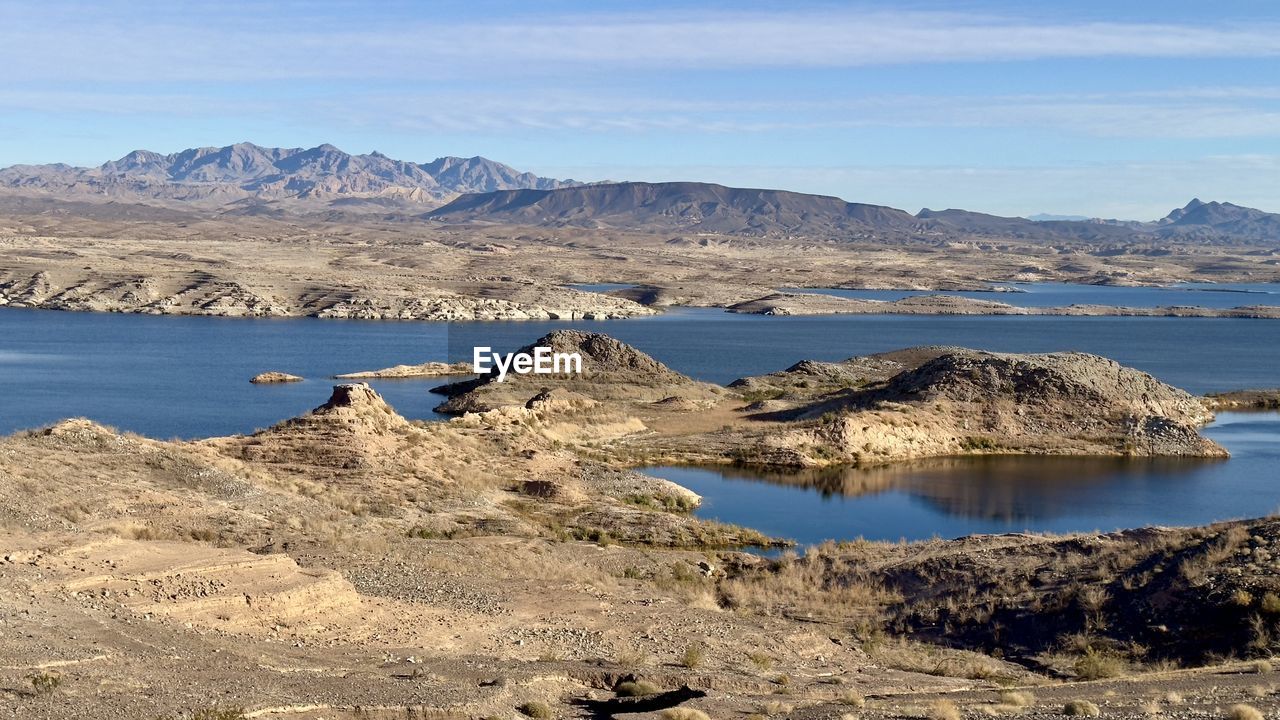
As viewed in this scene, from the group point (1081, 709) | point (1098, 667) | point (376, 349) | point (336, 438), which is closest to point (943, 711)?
point (1081, 709)

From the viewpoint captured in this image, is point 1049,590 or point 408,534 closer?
point 1049,590

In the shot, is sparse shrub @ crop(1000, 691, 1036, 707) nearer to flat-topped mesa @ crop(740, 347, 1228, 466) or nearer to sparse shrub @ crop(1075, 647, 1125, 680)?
sparse shrub @ crop(1075, 647, 1125, 680)

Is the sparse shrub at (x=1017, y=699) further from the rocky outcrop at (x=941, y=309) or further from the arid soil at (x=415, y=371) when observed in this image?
the rocky outcrop at (x=941, y=309)

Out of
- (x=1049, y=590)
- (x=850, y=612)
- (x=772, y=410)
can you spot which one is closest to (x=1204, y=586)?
(x=1049, y=590)

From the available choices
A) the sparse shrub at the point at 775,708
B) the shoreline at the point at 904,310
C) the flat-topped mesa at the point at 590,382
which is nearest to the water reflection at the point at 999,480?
the flat-topped mesa at the point at 590,382

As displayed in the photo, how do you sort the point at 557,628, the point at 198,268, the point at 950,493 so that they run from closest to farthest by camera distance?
1. the point at 557,628
2. the point at 950,493
3. the point at 198,268

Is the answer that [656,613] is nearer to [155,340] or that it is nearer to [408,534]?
[408,534]

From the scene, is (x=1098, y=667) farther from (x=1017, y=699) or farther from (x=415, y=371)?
(x=415, y=371)
